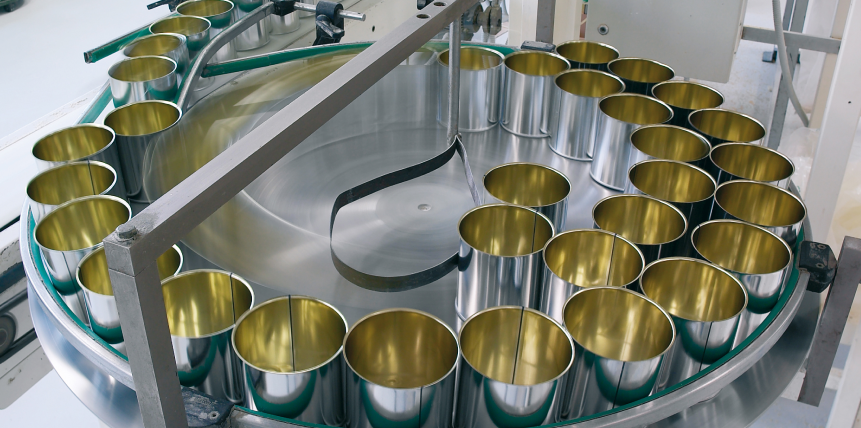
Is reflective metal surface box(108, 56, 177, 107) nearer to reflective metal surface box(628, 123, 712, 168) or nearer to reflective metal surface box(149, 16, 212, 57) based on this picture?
reflective metal surface box(149, 16, 212, 57)

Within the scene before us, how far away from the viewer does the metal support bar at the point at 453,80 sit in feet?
3.13

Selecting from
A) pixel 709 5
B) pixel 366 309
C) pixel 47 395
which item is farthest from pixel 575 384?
pixel 47 395

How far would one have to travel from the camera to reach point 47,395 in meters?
1.69

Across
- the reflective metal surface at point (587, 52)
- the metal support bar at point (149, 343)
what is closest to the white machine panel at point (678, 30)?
the reflective metal surface at point (587, 52)

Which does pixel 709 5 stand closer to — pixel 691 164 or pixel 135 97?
pixel 691 164

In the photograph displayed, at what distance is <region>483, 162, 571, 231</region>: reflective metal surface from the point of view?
2.99ft

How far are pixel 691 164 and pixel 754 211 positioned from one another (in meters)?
0.09

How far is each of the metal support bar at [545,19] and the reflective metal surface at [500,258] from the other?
57cm

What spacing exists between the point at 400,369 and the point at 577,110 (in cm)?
49

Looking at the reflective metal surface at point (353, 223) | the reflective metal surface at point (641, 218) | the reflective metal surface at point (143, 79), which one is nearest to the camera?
the reflective metal surface at point (353, 223)

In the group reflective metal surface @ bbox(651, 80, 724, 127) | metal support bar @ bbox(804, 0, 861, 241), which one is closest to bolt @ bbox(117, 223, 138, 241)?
reflective metal surface @ bbox(651, 80, 724, 127)

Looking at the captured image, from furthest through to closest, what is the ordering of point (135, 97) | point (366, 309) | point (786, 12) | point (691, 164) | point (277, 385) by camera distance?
point (786, 12), point (135, 97), point (691, 164), point (366, 309), point (277, 385)

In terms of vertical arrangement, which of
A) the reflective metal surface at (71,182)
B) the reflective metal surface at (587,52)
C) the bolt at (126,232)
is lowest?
the reflective metal surface at (71,182)

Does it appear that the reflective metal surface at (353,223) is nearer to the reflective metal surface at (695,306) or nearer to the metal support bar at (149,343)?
the reflective metal surface at (695,306)
